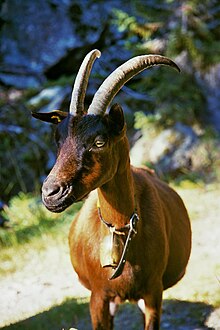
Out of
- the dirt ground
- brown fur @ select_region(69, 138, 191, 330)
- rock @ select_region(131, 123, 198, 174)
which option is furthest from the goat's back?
rock @ select_region(131, 123, 198, 174)

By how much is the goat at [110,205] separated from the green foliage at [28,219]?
4123 mm

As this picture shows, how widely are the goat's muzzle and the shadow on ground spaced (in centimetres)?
233

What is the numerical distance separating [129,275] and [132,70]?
133cm

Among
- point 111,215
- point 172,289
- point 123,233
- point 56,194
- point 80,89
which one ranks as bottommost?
point 172,289

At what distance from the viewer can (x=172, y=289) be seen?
226 inches

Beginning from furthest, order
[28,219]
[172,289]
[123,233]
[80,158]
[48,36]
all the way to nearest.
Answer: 1. [48,36]
2. [28,219]
3. [172,289]
4. [123,233]
5. [80,158]

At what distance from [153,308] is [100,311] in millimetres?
366

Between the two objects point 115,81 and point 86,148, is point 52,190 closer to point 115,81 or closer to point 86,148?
point 86,148

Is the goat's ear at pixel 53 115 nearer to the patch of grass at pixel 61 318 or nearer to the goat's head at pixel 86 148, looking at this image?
the goat's head at pixel 86 148

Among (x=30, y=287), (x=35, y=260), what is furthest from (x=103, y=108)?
(x=35, y=260)

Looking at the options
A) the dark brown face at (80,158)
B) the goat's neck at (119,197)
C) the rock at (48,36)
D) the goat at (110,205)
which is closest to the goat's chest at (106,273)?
the goat at (110,205)

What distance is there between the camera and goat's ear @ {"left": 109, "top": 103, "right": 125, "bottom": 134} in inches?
125

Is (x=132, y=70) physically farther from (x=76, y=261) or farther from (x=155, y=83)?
(x=155, y=83)

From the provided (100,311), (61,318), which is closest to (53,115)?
(100,311)
